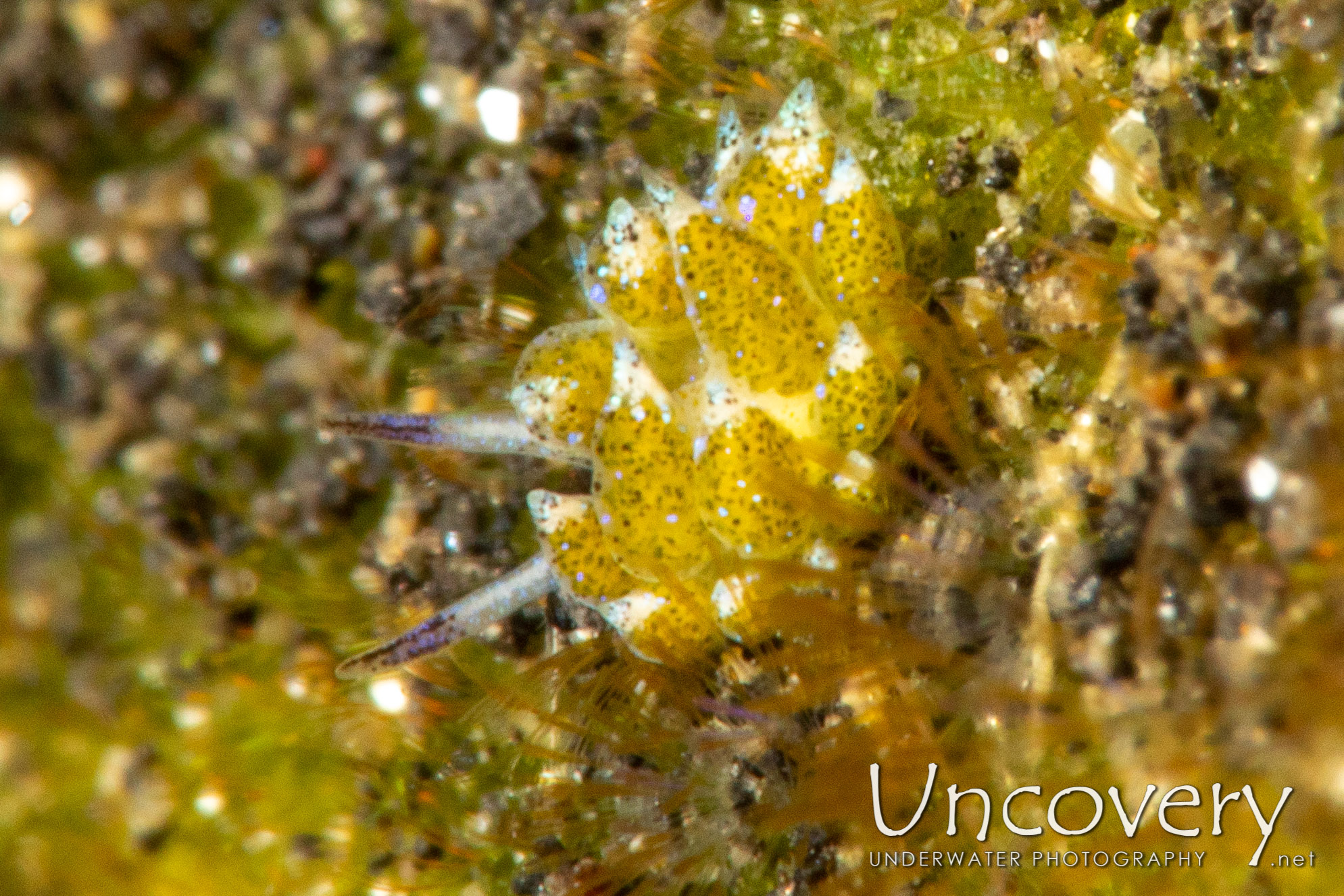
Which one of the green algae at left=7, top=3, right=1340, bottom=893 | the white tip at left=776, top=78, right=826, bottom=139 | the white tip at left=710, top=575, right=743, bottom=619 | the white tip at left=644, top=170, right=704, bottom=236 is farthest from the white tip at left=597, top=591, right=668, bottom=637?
the white tip at left=776, top=78, right=826, bottom=139

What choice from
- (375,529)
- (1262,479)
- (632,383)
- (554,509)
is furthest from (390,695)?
(1262,479)

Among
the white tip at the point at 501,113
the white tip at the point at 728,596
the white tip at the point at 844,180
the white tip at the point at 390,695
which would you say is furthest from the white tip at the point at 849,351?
the white tip at the point at 390,695

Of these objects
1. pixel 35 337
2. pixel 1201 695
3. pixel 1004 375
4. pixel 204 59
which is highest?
pixel 204 59

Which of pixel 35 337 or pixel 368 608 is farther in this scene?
pixel 35 337

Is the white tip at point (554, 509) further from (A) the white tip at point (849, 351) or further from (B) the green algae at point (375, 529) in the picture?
(A) the white tip at point (849, 351)

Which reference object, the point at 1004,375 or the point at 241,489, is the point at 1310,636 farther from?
the point at 241,489

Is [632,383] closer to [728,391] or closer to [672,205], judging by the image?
[728,391]

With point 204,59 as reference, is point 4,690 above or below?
below

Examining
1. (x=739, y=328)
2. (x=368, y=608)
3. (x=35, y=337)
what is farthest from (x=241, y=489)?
(x=739, y=328)
